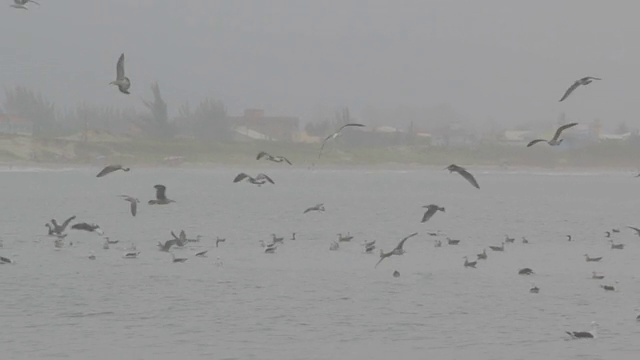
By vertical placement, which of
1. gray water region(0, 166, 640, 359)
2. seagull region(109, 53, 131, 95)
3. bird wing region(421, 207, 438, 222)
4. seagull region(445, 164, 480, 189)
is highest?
seagull region(109, 53, 131, 95)

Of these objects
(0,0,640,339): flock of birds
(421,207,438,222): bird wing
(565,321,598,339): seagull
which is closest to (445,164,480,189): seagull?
(0,0,640,339): flock of birds

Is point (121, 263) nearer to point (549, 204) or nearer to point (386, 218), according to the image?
point (386, 218)

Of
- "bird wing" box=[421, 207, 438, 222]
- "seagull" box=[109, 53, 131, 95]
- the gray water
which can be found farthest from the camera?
"bird wing" box=[421, 207, 438, 222]

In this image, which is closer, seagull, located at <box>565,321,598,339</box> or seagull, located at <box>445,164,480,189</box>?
seagull, located at <box>445,164,480,189</box>

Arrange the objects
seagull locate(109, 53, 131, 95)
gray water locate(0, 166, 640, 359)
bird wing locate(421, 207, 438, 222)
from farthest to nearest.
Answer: bird wing locate(421, 207, 438, 222) < gray water locate(0, 166, 640, 359) < seagull locate(109, 53, 131, 95)

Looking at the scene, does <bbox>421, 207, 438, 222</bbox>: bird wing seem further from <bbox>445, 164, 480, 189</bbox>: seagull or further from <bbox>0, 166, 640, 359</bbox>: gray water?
<bbox>0, 166, 640, 359</bbox>: gray water

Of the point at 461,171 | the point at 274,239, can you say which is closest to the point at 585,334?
the point at 461,171

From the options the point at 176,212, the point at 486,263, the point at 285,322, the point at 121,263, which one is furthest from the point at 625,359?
the point at 176,212

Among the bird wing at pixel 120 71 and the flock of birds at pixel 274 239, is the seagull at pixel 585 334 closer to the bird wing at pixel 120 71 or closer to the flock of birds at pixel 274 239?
the flock of birds at pixel 274 239

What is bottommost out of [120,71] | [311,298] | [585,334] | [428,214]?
[311,298]

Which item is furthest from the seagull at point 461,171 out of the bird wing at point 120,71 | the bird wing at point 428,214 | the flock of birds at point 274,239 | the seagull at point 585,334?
the bird wing at point 120,71

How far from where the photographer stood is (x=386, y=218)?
93.7m

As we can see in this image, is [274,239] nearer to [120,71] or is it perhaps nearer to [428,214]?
[428,214]

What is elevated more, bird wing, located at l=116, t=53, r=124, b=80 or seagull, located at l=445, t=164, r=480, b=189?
bird wing, located at l=116, t=53, r=124, b=80
